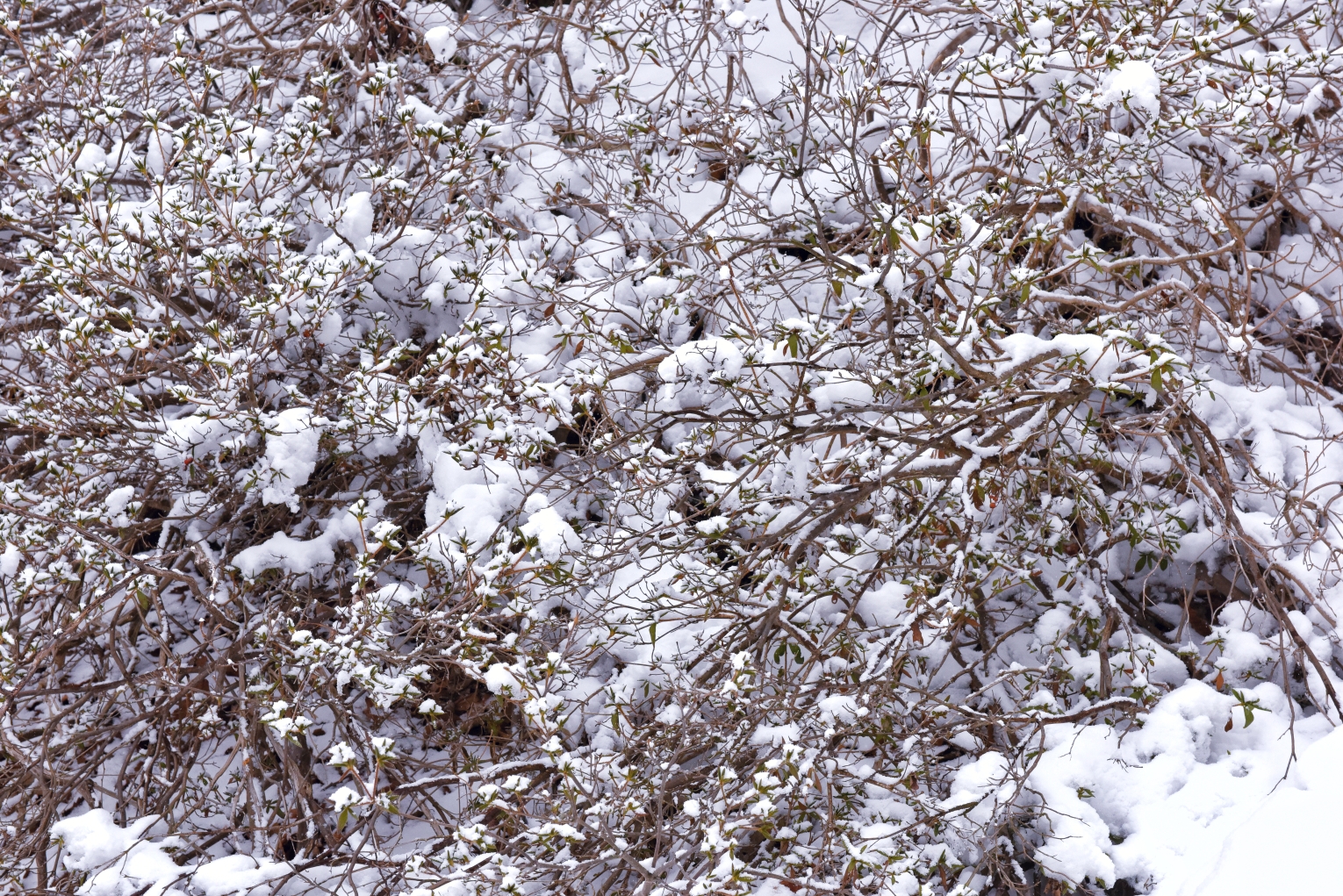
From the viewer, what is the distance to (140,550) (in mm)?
3906

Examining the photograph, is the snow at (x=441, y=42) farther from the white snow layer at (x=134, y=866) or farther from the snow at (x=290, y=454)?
the white snow layer at (x=134, y=866)

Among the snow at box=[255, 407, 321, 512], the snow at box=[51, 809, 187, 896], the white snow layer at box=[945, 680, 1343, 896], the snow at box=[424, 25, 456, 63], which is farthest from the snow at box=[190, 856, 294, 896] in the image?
the snow at box=[424, 25, 456, 63]

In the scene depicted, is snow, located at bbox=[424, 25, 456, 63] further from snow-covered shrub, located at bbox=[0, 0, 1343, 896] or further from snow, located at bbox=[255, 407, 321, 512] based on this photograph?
snow, located at bbox=[255, 407, 321, 512]

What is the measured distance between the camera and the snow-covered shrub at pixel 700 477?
2766 millimetres

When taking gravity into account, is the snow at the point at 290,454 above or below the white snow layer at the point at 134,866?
above

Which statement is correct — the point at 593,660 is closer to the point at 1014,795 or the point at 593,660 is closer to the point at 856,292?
the point at 1014,795

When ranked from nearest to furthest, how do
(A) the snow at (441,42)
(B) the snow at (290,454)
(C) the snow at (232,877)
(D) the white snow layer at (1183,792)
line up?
(D) the white snow layer at (1183,792), (C) the snow at (232,877), (B) the snow at (290,454), (A) the snow at (441,42)

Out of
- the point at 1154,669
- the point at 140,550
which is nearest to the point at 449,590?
the point at 140,550

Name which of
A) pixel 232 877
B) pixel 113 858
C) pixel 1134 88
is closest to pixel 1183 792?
pixel 1134 88

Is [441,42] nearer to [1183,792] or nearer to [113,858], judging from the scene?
[113,858]

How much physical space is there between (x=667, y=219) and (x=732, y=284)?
837 mm

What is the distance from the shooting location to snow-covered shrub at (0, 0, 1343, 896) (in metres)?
2.77

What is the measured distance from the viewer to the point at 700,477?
3105 mm

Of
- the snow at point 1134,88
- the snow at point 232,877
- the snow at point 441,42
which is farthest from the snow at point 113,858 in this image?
the snow at point 1134,88
